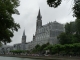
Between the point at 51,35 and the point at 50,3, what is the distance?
106 m

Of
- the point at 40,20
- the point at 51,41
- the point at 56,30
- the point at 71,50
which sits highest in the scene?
the point at 40,20

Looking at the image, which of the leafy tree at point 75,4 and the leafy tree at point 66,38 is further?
the leafy tree at point 66,38

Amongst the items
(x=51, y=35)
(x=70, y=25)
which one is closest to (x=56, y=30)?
(x=51, y=35)

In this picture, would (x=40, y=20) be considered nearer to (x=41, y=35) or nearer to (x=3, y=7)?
(x=41, y=35)

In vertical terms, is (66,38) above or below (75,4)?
above

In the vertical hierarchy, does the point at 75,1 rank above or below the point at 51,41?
below

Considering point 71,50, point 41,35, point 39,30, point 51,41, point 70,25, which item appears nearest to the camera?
point 71,50

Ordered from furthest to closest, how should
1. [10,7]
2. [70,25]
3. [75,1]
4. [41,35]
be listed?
[41,35] < [70,25] < [10,7] < [75,1]

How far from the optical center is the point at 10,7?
16156 millimetres

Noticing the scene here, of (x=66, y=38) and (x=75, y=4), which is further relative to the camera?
(x=66, y=38)

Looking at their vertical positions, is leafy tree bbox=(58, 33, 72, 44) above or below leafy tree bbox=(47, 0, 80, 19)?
above

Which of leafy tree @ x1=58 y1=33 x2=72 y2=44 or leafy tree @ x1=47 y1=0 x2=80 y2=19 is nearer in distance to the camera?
leafy tree @ x1=47 y1=0 x2=80 y2=19

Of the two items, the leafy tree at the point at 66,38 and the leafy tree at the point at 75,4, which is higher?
the leafy tree at the point at 66,38

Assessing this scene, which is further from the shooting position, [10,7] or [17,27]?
[17,27]
